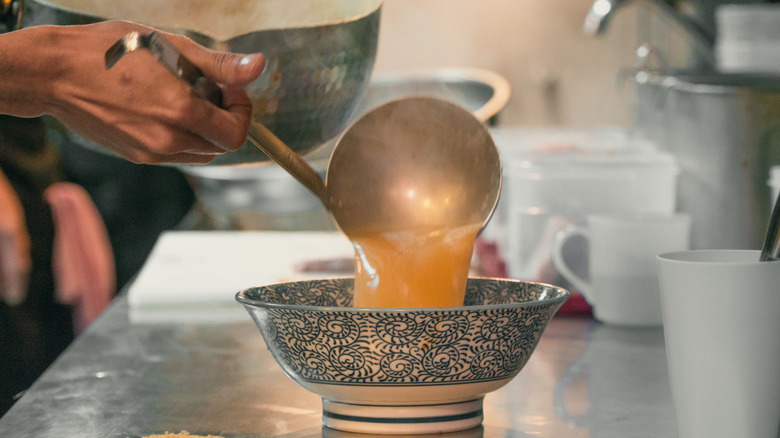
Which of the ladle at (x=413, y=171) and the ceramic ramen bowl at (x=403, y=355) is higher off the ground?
the ladle at (x=413, y=171)

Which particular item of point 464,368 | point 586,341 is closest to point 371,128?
point 464,368

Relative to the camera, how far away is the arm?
0.49 metres

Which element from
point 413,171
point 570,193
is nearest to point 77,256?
point 570,193

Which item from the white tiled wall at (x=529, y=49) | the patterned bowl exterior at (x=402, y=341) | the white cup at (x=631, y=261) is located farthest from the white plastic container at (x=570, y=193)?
the white tiled wall at (x=529, y=49)

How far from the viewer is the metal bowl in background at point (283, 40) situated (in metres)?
0.60

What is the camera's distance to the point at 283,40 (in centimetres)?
61

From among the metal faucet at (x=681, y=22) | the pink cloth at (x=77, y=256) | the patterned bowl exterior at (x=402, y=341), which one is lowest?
the pink cloth at (x=77, y=256)

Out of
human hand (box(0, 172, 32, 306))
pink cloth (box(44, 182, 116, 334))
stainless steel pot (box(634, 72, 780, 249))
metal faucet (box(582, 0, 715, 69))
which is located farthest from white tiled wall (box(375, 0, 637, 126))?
stainless steel pot (box(634, 72, 780, 249))

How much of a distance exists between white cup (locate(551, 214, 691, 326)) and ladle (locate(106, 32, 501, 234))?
33 cm

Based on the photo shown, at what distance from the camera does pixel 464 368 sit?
537 millimetres

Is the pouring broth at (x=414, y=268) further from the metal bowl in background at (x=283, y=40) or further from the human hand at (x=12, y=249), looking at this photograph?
the human hand at (x=12, y=249)

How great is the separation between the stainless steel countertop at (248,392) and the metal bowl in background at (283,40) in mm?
182

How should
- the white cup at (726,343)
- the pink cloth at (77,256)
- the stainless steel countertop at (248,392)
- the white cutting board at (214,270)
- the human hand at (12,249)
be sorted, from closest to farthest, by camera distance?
the white cup at (726,343), the stainless steel countertop at (248,392), the white cutting board at (214,270), the human hand at (12,249), the pink cloth at (77,256)

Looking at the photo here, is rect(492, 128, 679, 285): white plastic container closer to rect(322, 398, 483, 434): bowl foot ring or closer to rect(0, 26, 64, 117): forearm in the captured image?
rect(322, 398, 483, 434): bowl foot ring
